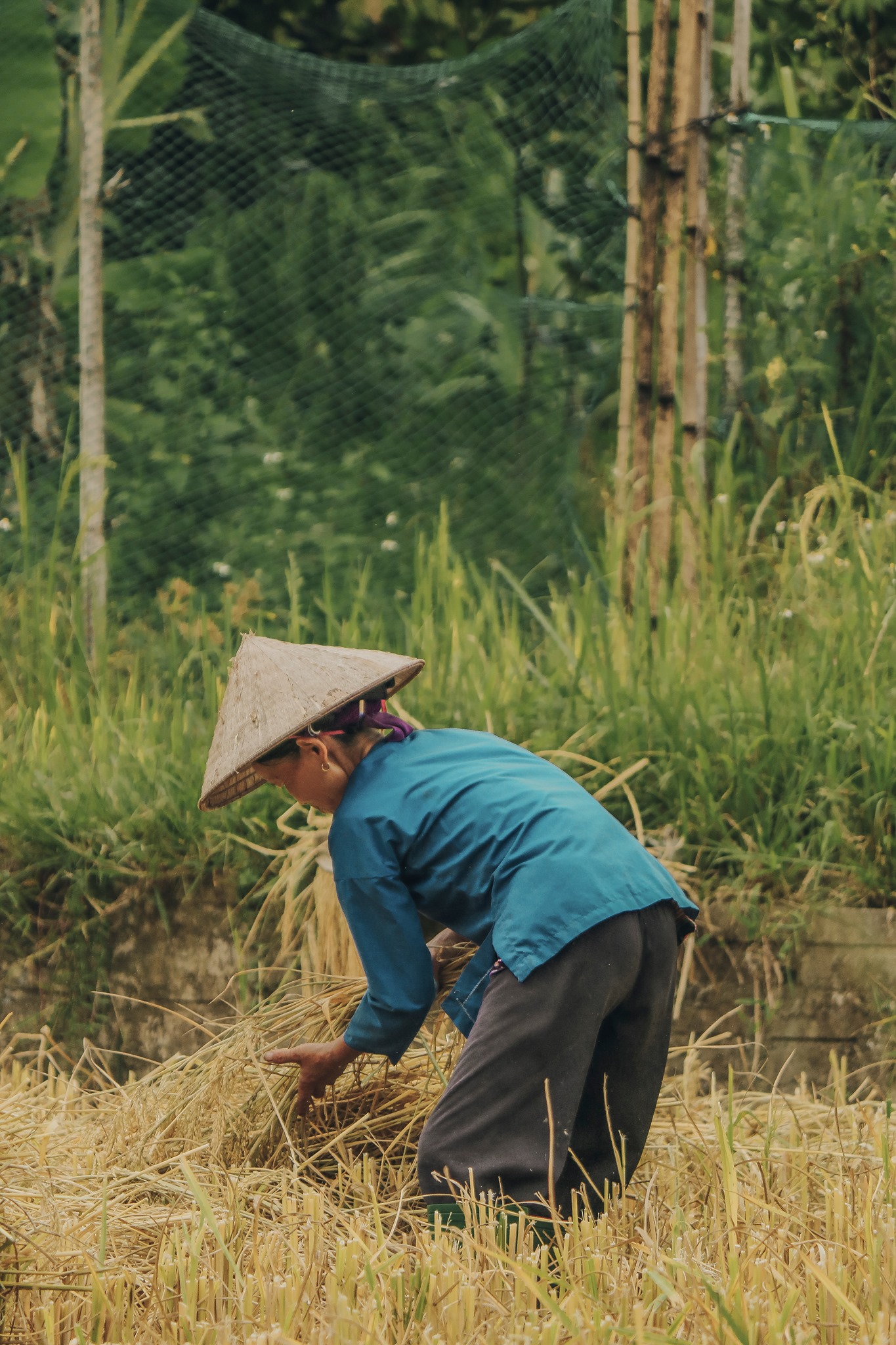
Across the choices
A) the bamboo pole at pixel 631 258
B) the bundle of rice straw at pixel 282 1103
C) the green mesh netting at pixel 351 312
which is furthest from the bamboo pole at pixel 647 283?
the bundle of rice straw at pixel 282 1103

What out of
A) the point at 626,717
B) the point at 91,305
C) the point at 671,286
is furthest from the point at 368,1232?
the point at 91,305

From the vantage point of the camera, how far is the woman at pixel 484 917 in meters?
2.45

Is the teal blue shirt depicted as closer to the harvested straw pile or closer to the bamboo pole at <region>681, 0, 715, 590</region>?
the harvested straw pile

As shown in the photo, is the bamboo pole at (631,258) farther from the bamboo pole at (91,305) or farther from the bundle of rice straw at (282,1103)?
the bundle of rice straw at (282,1103)

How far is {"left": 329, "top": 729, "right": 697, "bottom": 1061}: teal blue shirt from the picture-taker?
2477 millimetres

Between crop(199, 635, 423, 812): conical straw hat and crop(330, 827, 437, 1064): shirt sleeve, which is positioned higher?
crop(199, 635, 423, 812): conical straw hat

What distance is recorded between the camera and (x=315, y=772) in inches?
105

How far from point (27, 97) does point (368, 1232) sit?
190 inches

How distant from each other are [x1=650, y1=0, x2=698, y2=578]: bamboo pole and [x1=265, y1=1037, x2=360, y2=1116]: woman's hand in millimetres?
2367

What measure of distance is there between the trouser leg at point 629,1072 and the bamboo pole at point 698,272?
7.91 ft

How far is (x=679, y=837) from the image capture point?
3.73 meters

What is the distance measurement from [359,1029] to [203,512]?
135 inches

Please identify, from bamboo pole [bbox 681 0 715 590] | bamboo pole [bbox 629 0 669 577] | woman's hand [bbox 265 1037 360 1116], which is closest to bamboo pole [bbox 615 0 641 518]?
bamboo pole [bbox 629 0 669 577]

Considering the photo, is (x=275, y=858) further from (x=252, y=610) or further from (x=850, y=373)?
(x=850, y=373)
